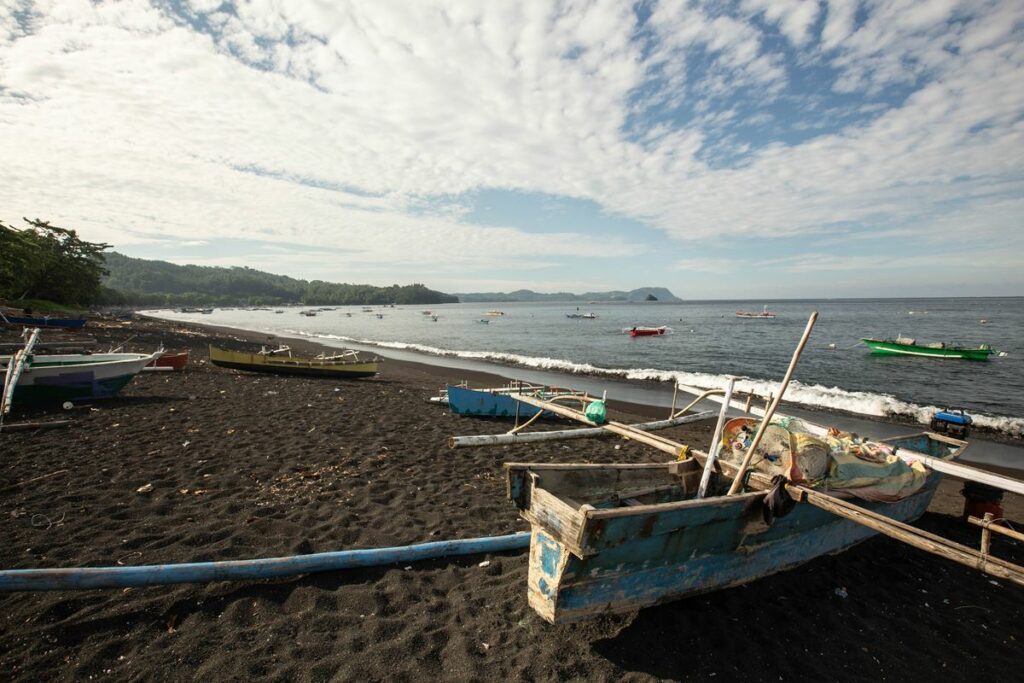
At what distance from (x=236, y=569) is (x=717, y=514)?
5.03 meters

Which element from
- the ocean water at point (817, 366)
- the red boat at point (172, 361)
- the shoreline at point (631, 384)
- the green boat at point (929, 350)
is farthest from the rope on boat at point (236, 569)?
the green boat at point (929, 350)

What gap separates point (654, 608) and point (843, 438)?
4.51 m

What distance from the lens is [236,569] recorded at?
4.60m

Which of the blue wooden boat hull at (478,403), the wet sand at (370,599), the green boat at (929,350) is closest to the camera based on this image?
the wet sand at (370,599)

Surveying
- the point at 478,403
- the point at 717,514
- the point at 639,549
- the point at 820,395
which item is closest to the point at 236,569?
the point at 639,549

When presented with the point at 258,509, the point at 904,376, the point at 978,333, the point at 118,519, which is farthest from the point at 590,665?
the point at 978,333

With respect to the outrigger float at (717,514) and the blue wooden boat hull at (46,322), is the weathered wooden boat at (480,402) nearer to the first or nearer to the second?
the outrigger float at (717,514)

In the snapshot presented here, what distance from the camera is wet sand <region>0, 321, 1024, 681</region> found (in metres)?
3.89

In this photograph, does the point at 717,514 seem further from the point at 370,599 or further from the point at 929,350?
the point at 929,350

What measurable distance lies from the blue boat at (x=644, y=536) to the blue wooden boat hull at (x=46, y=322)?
121 ft

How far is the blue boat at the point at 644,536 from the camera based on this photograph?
4020 mm

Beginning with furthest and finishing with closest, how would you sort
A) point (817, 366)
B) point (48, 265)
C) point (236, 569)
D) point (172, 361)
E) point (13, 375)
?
point (48, 265), point (817, 366), point (172, 361), point (13, 375), point (236, 569)

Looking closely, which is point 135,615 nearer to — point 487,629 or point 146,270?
point 487,629

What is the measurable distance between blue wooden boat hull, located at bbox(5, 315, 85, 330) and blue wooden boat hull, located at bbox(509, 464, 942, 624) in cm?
3702
